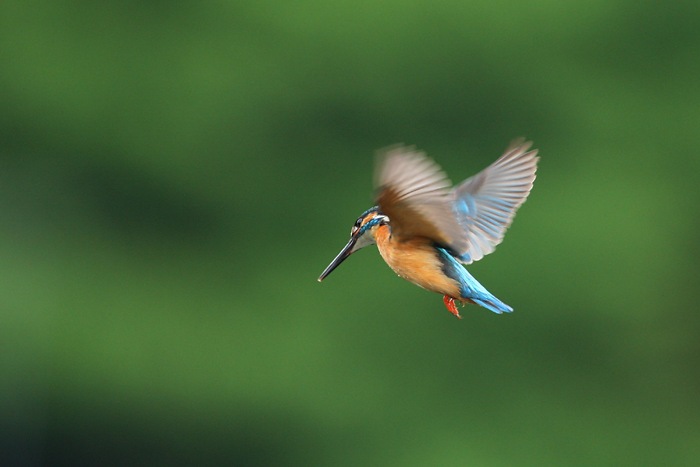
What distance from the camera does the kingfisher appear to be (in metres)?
1.95

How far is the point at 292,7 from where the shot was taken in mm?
8109

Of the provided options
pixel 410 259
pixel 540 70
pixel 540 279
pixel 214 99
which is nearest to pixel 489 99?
pixel 540 70

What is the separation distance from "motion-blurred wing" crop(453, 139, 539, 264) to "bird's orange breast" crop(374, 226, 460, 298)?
0.72ft

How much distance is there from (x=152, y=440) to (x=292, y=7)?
3.03m

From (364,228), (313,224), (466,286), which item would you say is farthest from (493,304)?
(313,224)

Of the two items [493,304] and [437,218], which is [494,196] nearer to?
[493,304]

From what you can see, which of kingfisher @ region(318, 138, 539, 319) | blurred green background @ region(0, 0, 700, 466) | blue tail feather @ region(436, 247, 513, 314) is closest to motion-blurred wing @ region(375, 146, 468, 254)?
kingfisher @ region(318, 138, 539, 319)

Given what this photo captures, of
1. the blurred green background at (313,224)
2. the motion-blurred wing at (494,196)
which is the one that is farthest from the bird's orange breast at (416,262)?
the blurred green background at (313,224)

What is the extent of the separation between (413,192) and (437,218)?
0.35 ft

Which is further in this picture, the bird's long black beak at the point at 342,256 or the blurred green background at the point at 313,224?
the blurred green background at the point at 313,224

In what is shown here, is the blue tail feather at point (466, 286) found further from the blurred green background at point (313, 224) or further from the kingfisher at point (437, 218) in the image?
the blurred green background at point (313, 224)

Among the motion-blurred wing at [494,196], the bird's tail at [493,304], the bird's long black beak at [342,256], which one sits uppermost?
the motion-blurred wing at [494,196]

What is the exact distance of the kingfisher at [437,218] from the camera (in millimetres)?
1950

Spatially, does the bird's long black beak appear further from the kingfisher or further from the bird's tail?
the bird's tail
